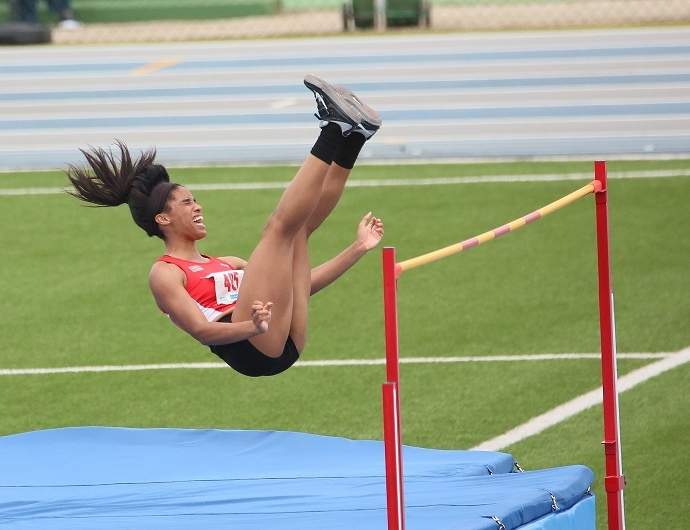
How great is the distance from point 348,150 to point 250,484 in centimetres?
132

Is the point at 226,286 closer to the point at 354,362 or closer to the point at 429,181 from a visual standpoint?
the point at 354,362

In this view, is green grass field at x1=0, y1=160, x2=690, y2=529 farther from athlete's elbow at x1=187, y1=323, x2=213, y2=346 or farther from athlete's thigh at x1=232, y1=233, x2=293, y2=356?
athlete's elbow at x1=187, y1=323, x2=213, y2=346

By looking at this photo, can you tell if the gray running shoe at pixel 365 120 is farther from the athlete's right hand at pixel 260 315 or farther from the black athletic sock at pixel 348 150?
the athlete's right hand at pixel 260 315

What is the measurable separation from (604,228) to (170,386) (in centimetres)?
303

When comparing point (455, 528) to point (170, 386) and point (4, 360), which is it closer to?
point (170, 386)

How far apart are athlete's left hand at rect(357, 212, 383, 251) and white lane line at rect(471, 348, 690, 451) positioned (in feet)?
5.45

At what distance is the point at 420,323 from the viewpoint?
896 cm

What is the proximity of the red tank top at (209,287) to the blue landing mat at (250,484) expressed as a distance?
0.67 meters

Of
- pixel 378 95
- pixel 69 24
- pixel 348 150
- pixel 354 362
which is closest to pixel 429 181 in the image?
pixel 378 95

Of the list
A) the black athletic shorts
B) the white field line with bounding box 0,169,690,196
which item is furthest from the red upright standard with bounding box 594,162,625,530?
the white field line with bounding box 0,169,690,196

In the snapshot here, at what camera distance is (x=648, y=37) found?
665 inches

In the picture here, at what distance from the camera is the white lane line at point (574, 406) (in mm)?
7043

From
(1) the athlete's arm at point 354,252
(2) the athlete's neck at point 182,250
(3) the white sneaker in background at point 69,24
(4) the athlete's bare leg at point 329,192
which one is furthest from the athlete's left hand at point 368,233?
(3) the white sneaker in background at point 69,24

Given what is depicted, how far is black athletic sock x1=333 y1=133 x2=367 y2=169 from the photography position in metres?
5.34
